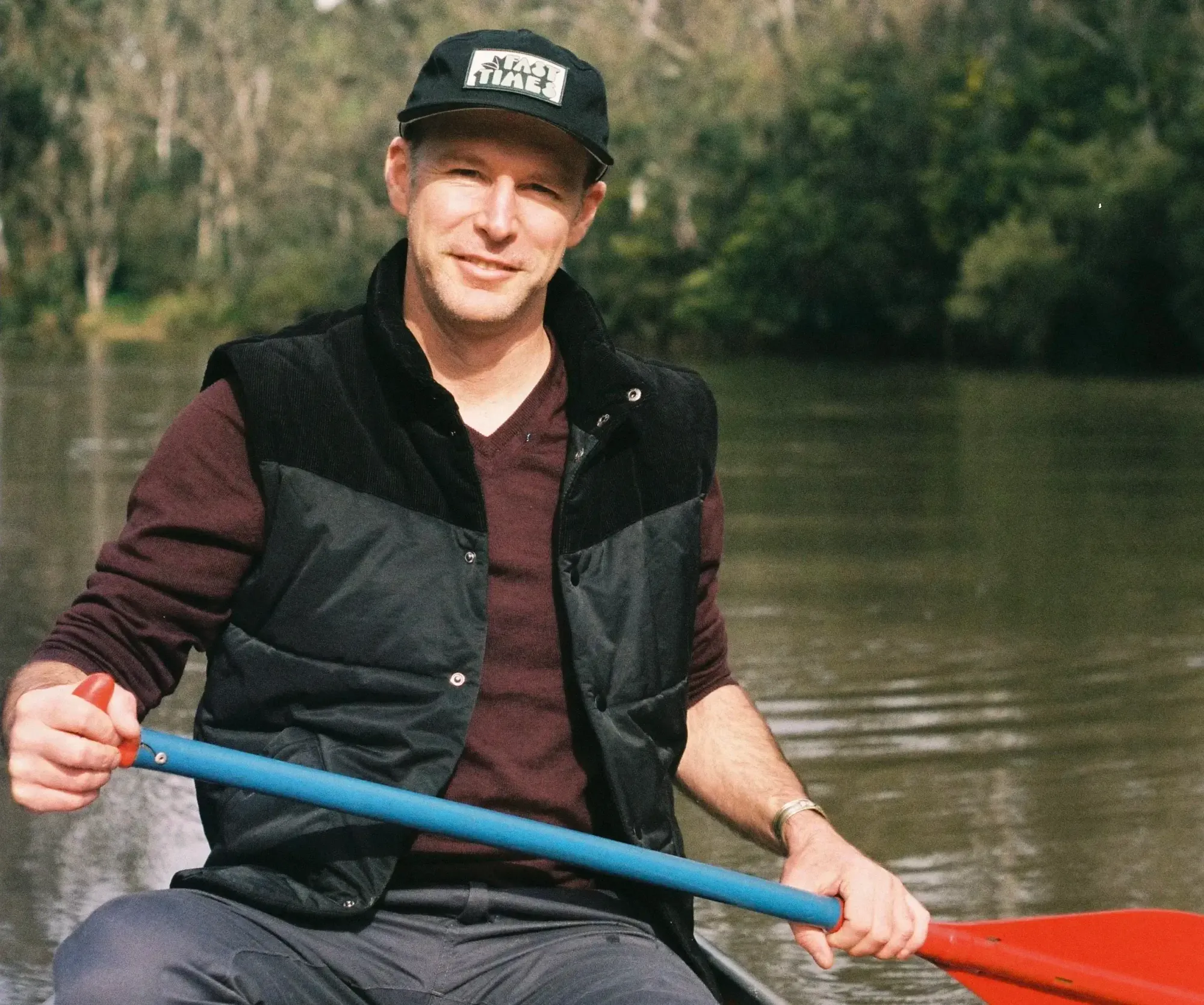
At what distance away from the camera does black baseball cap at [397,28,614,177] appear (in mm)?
2957

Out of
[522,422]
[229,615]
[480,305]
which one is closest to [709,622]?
[522,422]

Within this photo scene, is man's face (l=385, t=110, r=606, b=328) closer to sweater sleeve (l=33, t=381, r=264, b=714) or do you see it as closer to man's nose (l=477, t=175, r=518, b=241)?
man's nose (l=477, t=175, r=518, b=241)

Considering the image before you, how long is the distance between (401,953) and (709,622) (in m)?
0.69

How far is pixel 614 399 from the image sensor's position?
3059 millimetres

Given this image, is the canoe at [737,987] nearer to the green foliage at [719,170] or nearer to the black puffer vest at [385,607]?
the black puffer vest at [385,607]

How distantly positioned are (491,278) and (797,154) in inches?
1878

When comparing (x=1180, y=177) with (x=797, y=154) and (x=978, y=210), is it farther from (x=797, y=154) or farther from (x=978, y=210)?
(x=797, y=154)

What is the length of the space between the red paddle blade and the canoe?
0.71 ft

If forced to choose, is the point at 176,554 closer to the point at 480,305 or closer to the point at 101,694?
the point at 101,694

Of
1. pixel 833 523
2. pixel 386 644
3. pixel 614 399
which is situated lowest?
pixel 833 523

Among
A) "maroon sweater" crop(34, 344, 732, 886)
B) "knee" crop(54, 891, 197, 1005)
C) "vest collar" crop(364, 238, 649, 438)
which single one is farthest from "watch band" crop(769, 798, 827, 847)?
"knee" crop(54, 891, 197, 1005)

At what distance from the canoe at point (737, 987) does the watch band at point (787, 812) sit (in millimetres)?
183

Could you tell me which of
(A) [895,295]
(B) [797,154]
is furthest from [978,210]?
(B) [797,154]

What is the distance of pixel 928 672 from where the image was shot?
843cm
